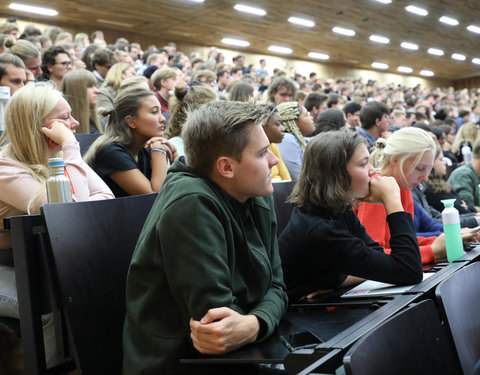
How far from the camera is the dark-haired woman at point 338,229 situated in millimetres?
1602

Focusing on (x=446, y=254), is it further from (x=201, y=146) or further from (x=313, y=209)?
(x=201, y=146)

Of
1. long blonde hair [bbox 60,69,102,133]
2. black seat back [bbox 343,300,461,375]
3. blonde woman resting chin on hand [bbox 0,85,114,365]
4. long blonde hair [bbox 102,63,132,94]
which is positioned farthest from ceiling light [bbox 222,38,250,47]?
black seat back [bbox 343,300,461,375]

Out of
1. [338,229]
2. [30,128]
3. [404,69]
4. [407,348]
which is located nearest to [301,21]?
[404,69]

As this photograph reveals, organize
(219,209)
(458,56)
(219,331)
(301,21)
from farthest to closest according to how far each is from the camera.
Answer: (458,56) → (301,21) → (219,209) → (219,331)

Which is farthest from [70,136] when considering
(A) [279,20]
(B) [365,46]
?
(B) [365,46]

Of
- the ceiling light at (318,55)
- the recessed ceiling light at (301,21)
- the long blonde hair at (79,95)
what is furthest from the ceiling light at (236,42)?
the long blonde hair at (79,95)

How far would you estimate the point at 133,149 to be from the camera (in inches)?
104

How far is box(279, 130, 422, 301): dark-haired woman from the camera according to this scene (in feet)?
5.25

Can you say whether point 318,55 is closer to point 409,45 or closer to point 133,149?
point 409,45

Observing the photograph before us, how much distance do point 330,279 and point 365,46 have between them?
16.1 m

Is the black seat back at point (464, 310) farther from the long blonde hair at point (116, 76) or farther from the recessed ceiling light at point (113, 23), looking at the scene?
the recessed ceiling light at point (113, 23)

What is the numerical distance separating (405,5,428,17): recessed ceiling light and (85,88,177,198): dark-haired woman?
39.9 ft

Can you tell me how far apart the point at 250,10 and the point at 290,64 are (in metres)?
5.31

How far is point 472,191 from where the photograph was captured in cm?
414
